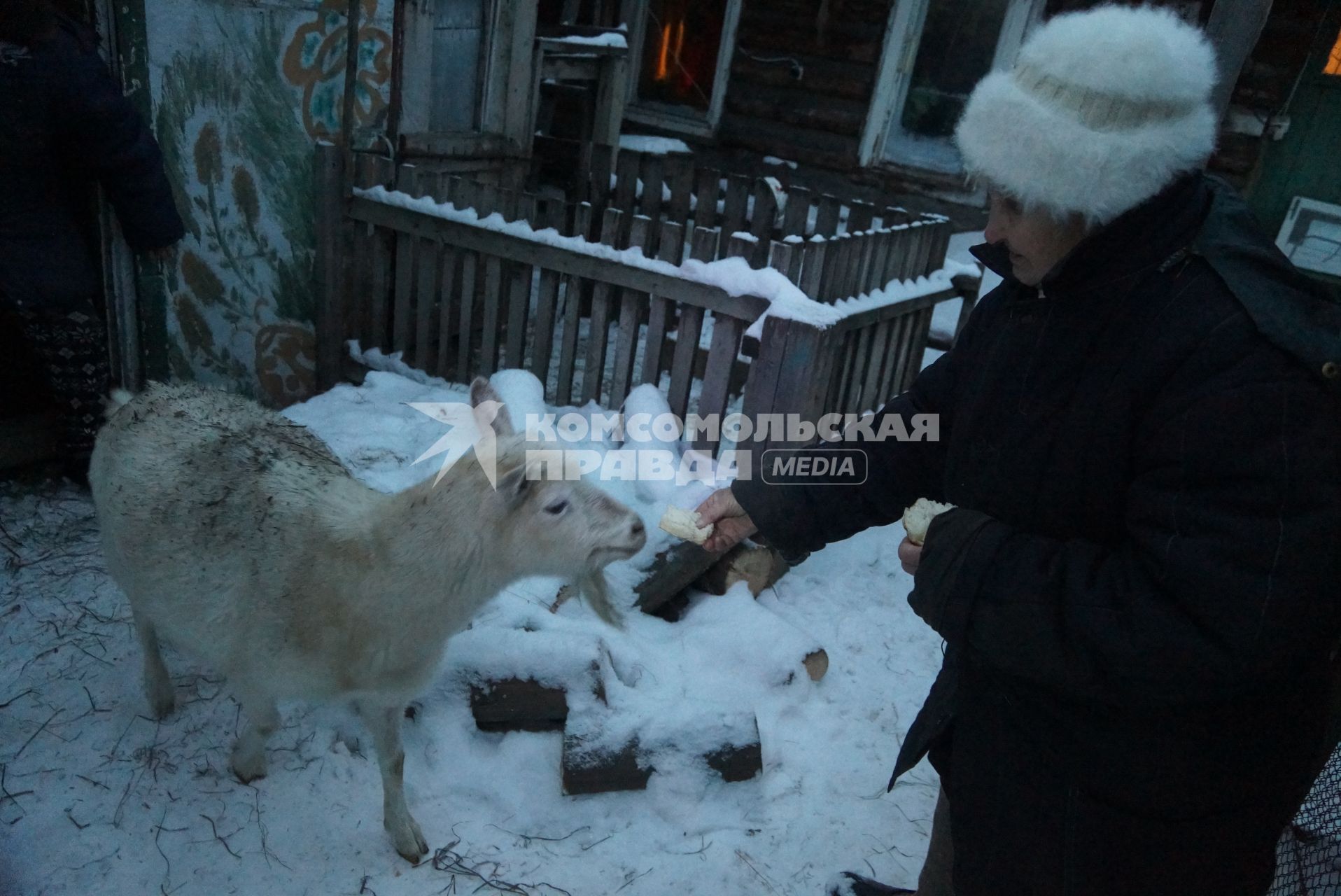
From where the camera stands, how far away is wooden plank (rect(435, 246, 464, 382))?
5719mm

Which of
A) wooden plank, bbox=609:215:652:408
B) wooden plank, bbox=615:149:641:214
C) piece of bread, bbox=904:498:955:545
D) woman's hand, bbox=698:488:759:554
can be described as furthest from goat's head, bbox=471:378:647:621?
wooden plank, bbox=615:149:641:214

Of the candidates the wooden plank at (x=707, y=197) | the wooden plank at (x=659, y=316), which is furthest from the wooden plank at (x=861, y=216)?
the wooden plank at (x=659, y=316)

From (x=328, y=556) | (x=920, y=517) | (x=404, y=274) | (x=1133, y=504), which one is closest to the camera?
(x=1133, y=504)

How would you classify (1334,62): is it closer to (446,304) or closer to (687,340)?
(687,340)

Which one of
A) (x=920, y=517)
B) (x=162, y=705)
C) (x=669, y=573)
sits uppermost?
(x=920, y=517)

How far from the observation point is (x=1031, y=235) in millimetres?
1685

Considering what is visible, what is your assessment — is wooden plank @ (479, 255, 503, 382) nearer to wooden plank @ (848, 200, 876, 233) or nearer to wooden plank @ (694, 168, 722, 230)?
wooden plank @ (694, 168, 722, 230)

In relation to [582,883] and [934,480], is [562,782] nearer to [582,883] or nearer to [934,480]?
[582,883]

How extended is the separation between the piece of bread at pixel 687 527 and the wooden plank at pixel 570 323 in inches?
107

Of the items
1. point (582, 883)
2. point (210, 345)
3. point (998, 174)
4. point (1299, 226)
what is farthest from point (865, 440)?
point (1299, 226)

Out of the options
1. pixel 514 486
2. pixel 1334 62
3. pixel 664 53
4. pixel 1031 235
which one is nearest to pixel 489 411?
pixel 514 486

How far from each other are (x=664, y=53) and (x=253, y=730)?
421 inches

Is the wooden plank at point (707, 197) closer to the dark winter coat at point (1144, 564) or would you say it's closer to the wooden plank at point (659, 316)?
the wooden plank at point (659, 316)

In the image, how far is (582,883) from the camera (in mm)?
2875
